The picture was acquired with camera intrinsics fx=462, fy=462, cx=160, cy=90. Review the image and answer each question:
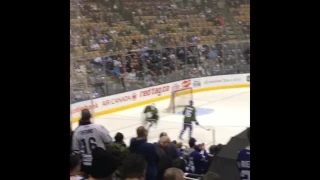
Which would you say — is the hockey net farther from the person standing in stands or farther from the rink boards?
the person standing in stands

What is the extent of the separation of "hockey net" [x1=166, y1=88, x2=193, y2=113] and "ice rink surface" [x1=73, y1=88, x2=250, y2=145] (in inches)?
6.0

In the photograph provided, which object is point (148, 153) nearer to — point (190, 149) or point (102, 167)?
point (102, 167)

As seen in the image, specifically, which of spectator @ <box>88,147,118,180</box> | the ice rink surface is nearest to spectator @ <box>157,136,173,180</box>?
spectator @ <box>88,147,118,180</box>

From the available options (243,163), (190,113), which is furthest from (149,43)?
(243,163)

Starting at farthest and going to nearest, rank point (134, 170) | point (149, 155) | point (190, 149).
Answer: point (190, 149)
point (149, 155)
point (134, 170)

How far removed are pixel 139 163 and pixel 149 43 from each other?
29.3 ft

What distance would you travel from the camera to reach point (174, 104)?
916cm

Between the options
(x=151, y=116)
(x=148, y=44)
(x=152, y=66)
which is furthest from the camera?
(x=148, y=44)

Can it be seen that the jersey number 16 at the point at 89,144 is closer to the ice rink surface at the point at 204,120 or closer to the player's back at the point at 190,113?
the ice rink surface at the point at 204,120

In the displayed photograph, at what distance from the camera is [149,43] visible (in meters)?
10.9

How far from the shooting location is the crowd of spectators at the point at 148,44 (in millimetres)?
8617

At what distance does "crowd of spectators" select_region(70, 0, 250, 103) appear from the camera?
8.62 meters

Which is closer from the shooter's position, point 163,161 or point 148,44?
point 163,161
